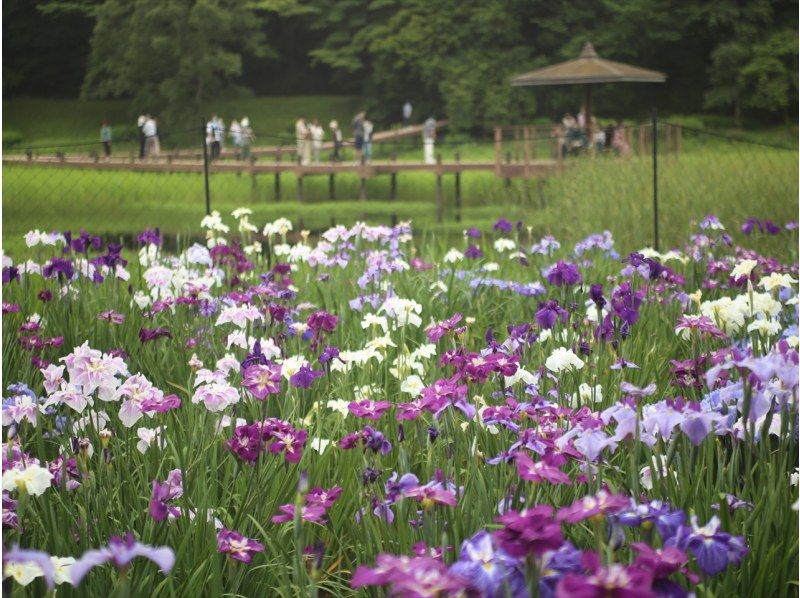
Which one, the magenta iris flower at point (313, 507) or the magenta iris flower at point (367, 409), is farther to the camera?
the magenta iris flower at point (367, 409)

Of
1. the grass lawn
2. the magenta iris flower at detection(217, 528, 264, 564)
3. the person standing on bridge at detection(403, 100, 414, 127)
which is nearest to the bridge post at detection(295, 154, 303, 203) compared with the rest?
the grass lawn

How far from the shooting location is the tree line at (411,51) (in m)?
29.5

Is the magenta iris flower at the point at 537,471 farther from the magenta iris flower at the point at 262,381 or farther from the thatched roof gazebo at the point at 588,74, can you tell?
the thatched roof gazebo at the point at 588,74

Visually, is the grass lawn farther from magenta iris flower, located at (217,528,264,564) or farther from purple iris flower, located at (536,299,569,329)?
magenta iris flower, located at (217,528,264,564)

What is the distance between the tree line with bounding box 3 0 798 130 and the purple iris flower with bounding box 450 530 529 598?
2909cm

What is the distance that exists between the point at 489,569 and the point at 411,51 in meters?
32.0

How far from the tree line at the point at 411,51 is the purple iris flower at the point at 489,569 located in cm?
2909

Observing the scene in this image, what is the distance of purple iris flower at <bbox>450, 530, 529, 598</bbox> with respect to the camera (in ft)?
3.85

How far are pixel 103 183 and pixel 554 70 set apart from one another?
1045 cm

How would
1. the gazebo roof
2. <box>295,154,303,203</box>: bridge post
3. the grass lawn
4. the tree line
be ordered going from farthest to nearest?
the tree line < <box>295,154,303,203</box>: bridge post < the gazebo roof < the grass lawn

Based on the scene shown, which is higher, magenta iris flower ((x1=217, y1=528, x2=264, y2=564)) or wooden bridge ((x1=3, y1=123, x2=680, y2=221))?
wooden bridge ((x1=3, y1=123, x2=680, y2=221))

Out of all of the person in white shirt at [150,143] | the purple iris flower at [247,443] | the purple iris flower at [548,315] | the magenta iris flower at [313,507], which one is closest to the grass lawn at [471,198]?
the person in white shirt at [150,143]

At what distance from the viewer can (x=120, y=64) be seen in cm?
2953

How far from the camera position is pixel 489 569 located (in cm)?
119
